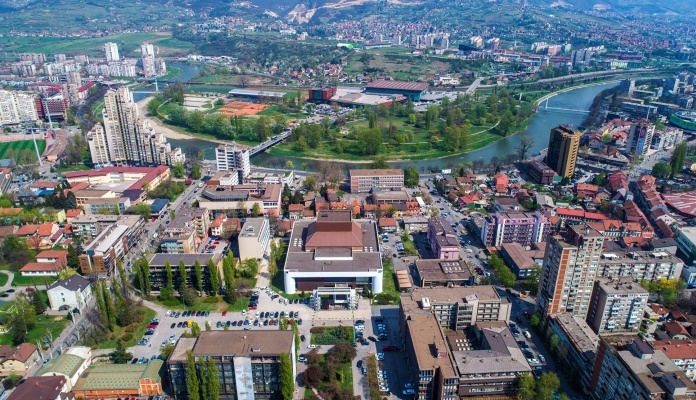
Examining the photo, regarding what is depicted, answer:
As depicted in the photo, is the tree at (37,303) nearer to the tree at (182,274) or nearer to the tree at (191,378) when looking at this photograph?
the tree at (182,274)

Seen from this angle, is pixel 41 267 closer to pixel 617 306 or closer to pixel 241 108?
pixel 617 306

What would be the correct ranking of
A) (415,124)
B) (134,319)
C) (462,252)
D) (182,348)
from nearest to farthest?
(182,348) → (134,319) → (462,252) → (415,124)

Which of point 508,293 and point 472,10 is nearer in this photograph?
point 508,293

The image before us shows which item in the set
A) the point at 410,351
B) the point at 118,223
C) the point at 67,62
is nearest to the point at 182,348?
the point at 410,351

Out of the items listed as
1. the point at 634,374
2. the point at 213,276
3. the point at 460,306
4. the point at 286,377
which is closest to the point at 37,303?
the point at 213,276

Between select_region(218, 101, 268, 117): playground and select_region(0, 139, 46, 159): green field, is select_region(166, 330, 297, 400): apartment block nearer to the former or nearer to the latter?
select_region(0, 139, 46, 159): green field

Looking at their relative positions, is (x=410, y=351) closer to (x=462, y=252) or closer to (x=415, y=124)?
(x=462, y=252)

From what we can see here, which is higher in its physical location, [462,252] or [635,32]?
[635,32]
